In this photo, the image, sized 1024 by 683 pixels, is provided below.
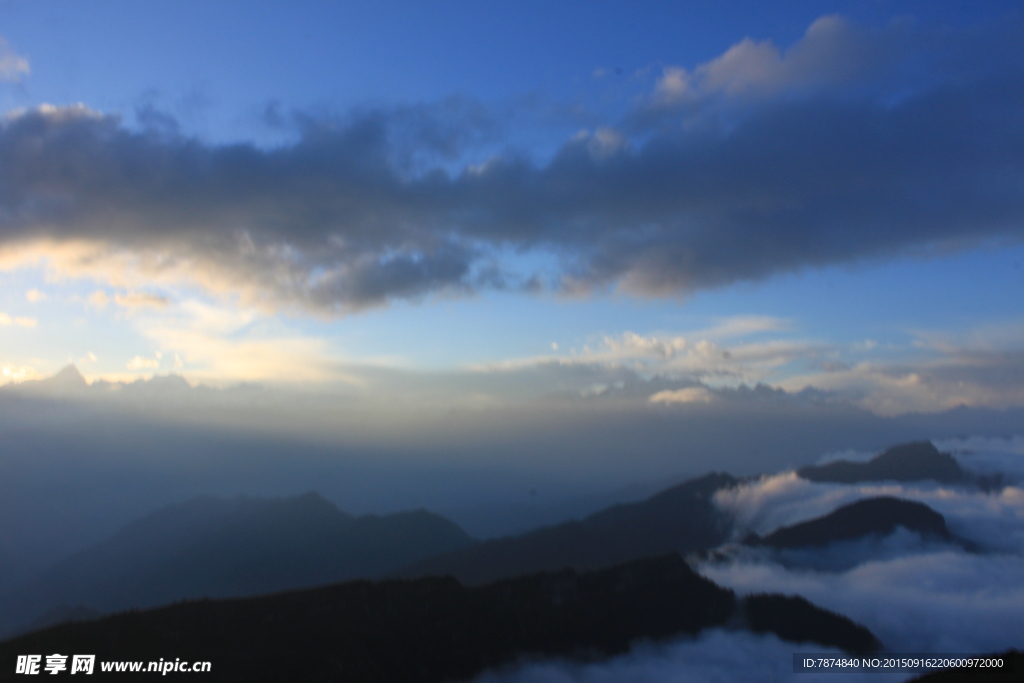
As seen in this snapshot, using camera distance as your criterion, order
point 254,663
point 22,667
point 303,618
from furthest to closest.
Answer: point 303,618 → point 254,663 → point 22,667

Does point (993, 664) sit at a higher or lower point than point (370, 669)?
higher

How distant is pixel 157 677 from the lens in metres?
146

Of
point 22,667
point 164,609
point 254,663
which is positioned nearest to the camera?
→ point 22,667

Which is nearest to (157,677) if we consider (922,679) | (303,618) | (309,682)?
(309,682)

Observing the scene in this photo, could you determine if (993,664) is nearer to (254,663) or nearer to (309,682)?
(309,682)

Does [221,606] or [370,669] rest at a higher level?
[221,606]

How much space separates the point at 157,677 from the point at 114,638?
95.2ft

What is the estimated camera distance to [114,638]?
163625mm

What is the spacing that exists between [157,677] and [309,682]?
3754cm

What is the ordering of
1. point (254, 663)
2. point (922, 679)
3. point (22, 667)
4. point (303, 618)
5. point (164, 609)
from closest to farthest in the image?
point (922, 679) < point (22, 667) < point (254, 663) < point (164, 609) < point (303, 618)

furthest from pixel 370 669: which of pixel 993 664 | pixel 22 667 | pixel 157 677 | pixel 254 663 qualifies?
pixel 993 664

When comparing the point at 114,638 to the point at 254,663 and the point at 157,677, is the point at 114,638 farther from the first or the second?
the point at 254,663

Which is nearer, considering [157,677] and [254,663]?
[157,677]

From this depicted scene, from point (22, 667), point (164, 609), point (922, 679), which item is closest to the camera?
point (922, 679)
